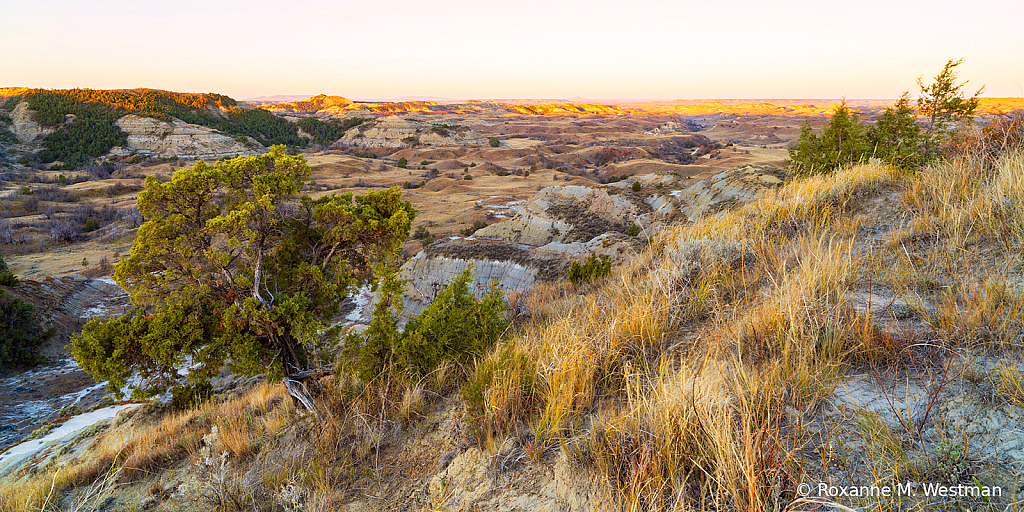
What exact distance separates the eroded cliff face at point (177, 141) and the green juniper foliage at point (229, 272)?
65.6m

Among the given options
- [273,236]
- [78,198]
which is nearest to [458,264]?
[273,236]

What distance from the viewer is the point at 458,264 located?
17406mm

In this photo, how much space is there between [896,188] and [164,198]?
1018 centimetres

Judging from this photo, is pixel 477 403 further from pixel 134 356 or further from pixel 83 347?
pixel 83 347

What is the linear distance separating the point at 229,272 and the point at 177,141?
75.9m

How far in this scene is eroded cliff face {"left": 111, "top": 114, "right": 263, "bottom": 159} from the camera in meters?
63.4

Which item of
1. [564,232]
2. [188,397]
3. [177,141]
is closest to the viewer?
[188,397]

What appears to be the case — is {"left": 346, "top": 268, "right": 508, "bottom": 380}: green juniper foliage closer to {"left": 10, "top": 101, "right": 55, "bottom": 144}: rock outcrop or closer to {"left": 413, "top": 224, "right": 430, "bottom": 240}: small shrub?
{"left": 413, "top": 224, "right": 430, "bottom": 240}: small shrub

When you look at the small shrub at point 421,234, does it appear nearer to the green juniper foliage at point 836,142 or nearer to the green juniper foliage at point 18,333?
the green juniper foliage at point 18,333

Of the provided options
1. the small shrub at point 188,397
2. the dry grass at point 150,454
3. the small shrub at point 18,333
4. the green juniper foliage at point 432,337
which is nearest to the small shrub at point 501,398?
the green juniper foliage at point 432,337

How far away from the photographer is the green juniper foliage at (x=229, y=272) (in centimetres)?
584

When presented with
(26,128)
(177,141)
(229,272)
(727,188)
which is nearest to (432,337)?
(229,272)

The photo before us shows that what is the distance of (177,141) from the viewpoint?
6506 cm

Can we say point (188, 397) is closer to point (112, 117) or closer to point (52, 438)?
point (52, 438)
